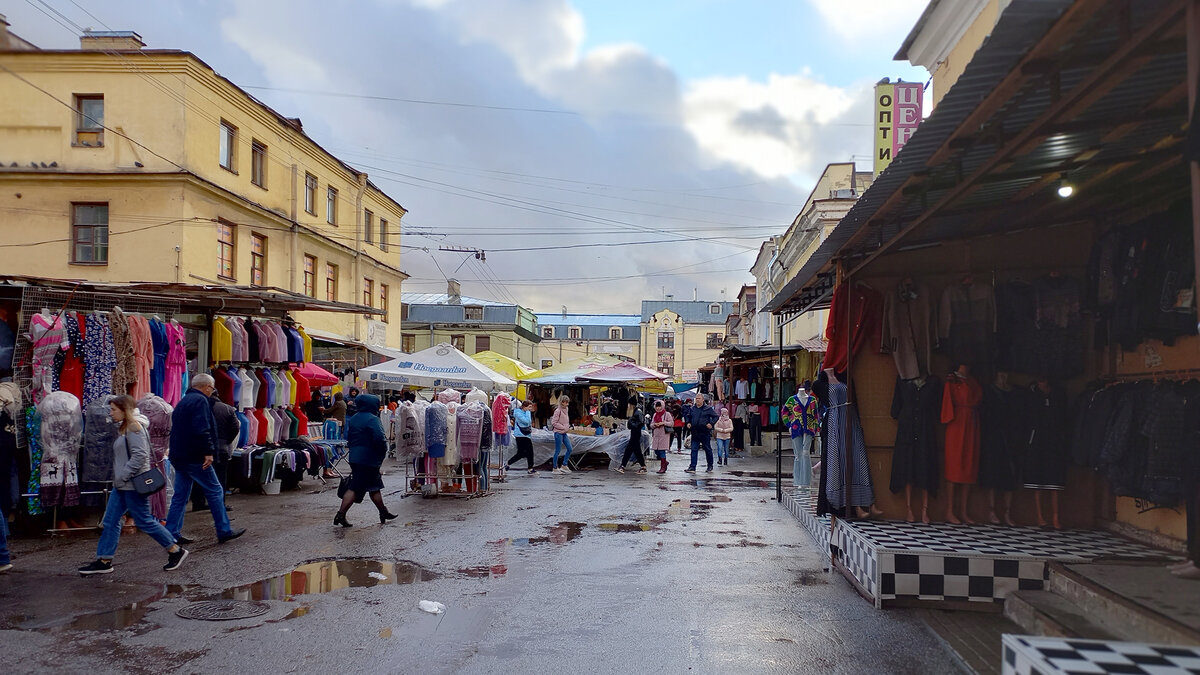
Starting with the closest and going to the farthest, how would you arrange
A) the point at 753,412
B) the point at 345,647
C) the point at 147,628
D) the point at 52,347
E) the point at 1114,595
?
the point at 1114,595
the point at 345,647
the point at 147,628
the point at 52,347
the point at 753,412

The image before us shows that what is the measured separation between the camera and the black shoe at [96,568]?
7.41 metres

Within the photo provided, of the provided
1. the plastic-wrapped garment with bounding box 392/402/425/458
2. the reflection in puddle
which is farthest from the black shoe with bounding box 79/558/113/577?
the plastic-wrapped garment with bounding box 392/402/425/458

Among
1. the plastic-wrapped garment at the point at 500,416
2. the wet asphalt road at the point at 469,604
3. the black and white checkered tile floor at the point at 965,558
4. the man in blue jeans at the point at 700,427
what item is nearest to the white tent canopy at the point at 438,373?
the plastic-wrapped garment at the point at 500,416

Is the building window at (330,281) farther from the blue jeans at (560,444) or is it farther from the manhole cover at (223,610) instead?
the manhole cover at (223,610)

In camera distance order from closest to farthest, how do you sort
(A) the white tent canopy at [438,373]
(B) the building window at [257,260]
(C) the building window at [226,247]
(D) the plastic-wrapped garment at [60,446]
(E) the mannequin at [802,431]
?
1. (D) the plastic-wrapped garment at [60,446]
2. (E) the mannequin at [802,431]
3. (A) the white tent canopy at [438,373]
4. (C) the building window at [226,247]
5. (B) the building window at [257,260]

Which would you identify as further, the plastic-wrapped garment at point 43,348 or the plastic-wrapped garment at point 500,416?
the plastic-wrapped garment at point 500,416

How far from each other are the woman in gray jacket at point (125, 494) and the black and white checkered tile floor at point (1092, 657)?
7.17 meters

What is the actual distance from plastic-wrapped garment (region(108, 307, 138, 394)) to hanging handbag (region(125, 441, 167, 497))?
3031mm

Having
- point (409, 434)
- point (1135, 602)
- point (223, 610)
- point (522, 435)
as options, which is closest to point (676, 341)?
point (522, 435)

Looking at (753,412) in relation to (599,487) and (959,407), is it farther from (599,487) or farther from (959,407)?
(959,407)

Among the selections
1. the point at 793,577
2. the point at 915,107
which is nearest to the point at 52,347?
the point at 793,577

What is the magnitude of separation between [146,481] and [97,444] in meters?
2.41

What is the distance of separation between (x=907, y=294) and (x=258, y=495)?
1078 centimetres

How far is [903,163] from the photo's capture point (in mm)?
5082
